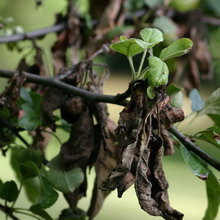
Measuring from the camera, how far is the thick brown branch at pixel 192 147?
61 cm

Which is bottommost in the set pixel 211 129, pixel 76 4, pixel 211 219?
pixel 211 219

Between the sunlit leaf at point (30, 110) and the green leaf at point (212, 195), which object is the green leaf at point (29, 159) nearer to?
the sunlit leaf at point (30, 110)

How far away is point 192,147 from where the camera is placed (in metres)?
0.63

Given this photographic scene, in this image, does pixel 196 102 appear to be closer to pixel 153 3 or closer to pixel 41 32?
pixel 41 32

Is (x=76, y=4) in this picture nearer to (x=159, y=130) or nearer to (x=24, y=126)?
(x=24, y=126)

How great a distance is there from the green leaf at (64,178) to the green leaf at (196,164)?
0.57 feet

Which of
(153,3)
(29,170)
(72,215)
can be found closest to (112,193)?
(153,3)

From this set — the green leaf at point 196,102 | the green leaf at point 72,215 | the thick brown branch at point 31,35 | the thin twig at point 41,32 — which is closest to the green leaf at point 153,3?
the thin twig at point 41,32

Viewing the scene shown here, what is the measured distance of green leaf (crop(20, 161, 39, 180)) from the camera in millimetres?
717

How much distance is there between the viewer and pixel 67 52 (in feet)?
4.14

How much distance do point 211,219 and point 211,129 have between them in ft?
0.45

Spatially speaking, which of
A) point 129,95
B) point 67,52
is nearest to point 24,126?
point 129,95

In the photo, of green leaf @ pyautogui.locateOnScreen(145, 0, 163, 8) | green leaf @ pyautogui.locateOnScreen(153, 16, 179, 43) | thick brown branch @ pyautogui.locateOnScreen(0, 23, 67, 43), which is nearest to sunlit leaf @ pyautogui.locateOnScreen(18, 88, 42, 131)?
thick brown branch @ pyautogui.locateOnScreen(0, 23, 67, 43)

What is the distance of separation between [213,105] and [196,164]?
11 centimetres
